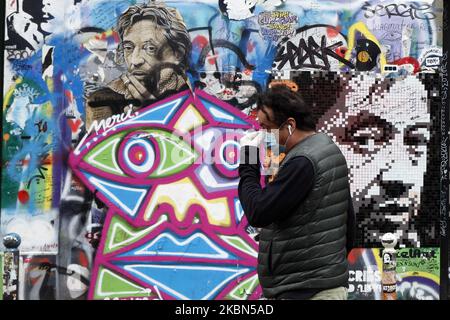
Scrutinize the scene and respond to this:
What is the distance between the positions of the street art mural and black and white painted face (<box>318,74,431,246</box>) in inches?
0.4

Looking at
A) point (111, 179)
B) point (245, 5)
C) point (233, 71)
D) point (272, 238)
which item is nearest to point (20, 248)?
point (111, 179)

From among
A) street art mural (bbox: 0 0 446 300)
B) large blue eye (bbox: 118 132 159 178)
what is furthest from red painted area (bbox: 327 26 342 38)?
large blue eye (bbox: 118 132 159 178)

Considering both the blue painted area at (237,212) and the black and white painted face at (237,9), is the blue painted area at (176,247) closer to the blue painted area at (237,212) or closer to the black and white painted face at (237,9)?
the blue painted area at (237,212)

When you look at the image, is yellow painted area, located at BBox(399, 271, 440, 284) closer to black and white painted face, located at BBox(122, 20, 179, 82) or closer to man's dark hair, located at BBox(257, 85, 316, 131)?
black and white painted face, located at BBox(122, 20, 179, 82)

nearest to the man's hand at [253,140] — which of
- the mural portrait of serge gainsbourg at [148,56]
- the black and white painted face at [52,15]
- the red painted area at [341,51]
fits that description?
the mural portrait of serge gainsbourg at [148,56]

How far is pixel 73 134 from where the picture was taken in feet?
22.8

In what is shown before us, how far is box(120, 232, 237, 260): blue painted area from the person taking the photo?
22.7 ft

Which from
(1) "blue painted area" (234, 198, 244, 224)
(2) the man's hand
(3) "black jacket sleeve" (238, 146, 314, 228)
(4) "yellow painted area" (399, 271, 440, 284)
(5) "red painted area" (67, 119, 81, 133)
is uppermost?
(5) "red painted area" (67, 119, 81, 133)

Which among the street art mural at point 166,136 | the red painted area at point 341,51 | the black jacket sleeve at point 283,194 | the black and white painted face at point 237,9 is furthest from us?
the red painted area at point 341,51

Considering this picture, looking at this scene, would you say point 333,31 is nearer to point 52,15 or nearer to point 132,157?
point 132,157

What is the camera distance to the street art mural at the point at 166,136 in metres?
6.91

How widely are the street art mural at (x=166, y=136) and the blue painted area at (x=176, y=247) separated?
1cm

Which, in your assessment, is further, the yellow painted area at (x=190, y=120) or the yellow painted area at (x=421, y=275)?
the yellow painted area at (x=421, y=275)

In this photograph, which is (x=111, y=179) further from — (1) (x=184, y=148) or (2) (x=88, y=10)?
(2) (x=88, y=10)
